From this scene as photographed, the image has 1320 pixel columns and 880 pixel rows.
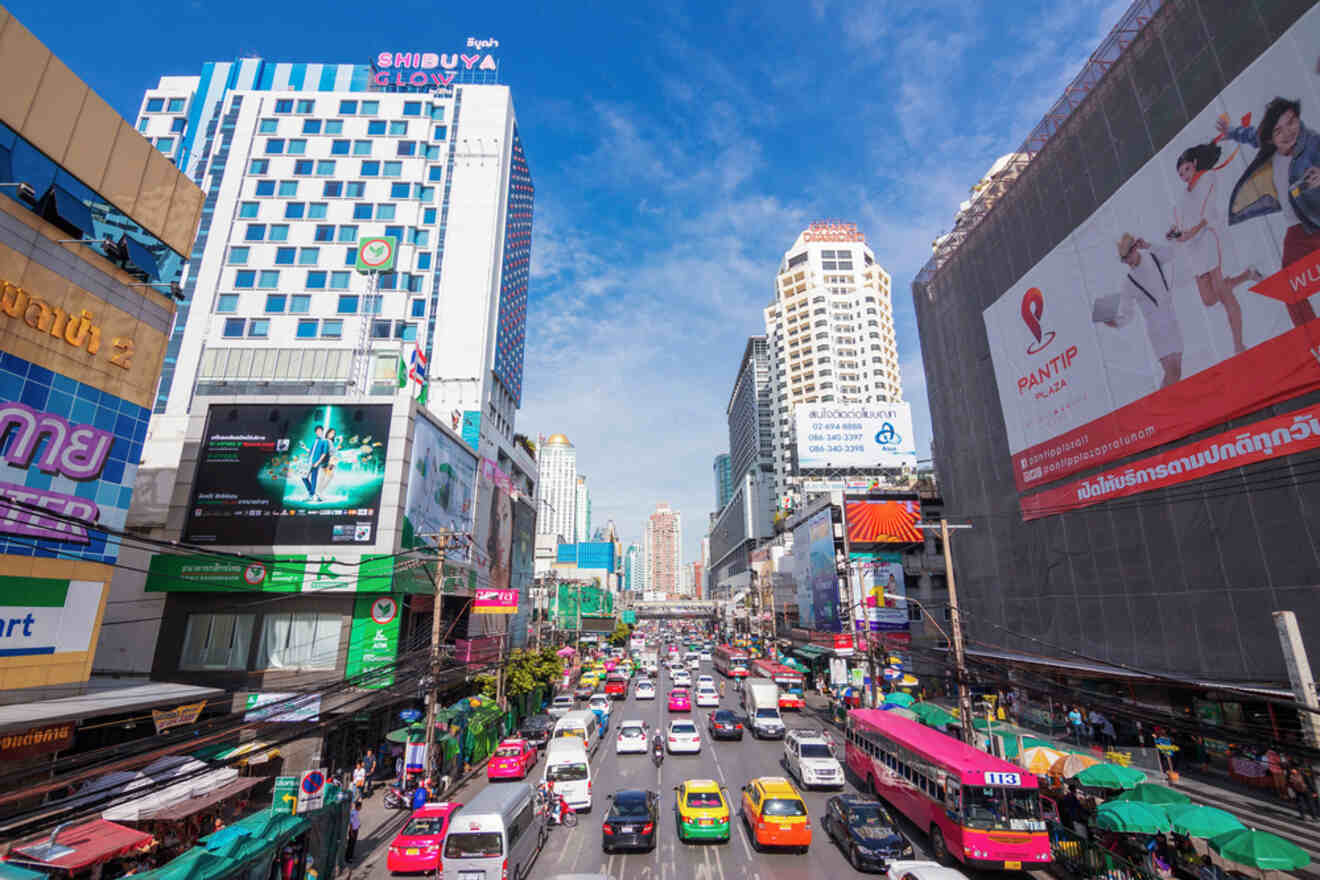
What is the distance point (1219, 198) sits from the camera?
78.4 ft

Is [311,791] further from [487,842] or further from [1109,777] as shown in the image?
[1109,777]

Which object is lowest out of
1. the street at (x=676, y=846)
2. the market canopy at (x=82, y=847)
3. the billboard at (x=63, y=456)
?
the street at (x=676, y=846)

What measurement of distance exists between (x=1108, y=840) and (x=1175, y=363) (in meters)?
19.3

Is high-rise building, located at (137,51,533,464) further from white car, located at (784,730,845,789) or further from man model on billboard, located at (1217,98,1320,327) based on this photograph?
man model on billboard, located at (1217,98,1320,327)

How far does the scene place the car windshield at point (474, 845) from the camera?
14016 mm

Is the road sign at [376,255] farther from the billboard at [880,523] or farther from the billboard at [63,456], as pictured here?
the billboard at [880,523]

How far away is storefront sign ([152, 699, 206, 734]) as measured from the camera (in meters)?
20.5

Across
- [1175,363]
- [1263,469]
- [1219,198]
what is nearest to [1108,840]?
[1263,469]

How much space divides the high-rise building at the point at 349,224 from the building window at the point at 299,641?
87.1ft

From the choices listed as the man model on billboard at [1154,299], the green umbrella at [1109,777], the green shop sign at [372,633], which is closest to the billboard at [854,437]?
the man model on billboard at [1154,299]

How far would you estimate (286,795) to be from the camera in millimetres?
17891

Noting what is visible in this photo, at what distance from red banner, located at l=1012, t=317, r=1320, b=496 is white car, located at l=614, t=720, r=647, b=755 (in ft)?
84.0

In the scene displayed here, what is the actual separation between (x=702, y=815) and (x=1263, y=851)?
11.9 m

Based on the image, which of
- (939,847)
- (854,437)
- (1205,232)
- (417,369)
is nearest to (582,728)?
(939,847)
